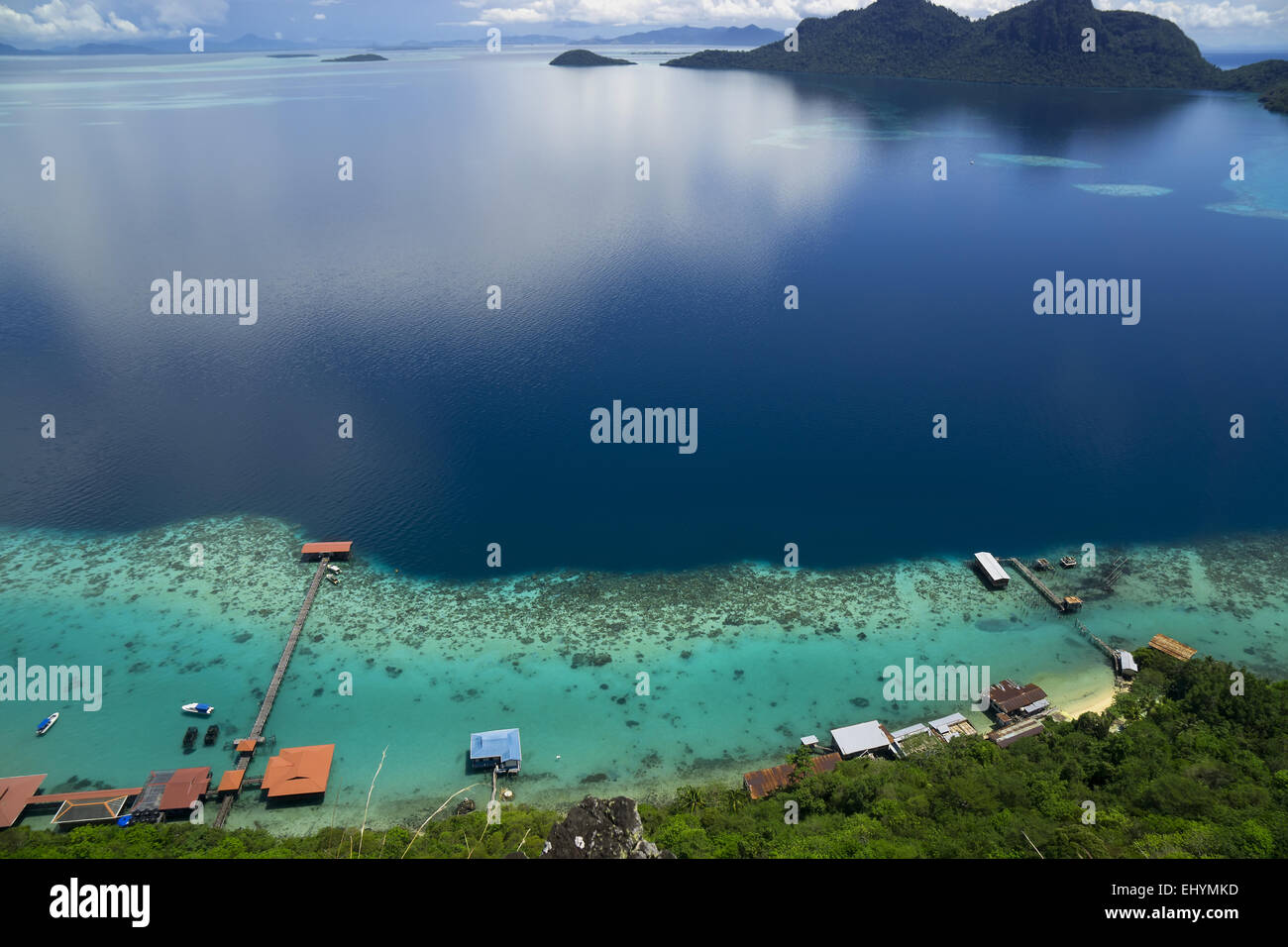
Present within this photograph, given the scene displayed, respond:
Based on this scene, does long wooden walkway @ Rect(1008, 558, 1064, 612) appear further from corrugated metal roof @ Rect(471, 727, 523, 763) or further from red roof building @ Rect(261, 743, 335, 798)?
red roof building @ Rect(261, 743, 335, 798)

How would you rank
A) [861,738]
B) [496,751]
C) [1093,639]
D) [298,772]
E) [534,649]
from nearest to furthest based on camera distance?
[298,772] → [496,751] → [861,738] → [534,649] → [1093,639]

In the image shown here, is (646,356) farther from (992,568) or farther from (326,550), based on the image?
(992,568)

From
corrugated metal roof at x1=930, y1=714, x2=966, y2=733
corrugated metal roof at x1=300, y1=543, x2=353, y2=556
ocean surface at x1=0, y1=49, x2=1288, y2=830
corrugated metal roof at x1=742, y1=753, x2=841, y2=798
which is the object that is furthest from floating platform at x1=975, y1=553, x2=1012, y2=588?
corrugated metal roof at x1=300, y1=543, x2=353, y2=556

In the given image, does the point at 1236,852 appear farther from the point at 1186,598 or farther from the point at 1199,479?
the point at 1199,479

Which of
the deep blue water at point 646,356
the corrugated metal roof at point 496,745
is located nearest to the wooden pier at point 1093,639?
the deep blue water at point 646,356

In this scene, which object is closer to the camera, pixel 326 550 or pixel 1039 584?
pixel 1039 584

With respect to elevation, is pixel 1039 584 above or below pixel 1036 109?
below

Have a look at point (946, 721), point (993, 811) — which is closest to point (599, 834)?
point (993, 811)
